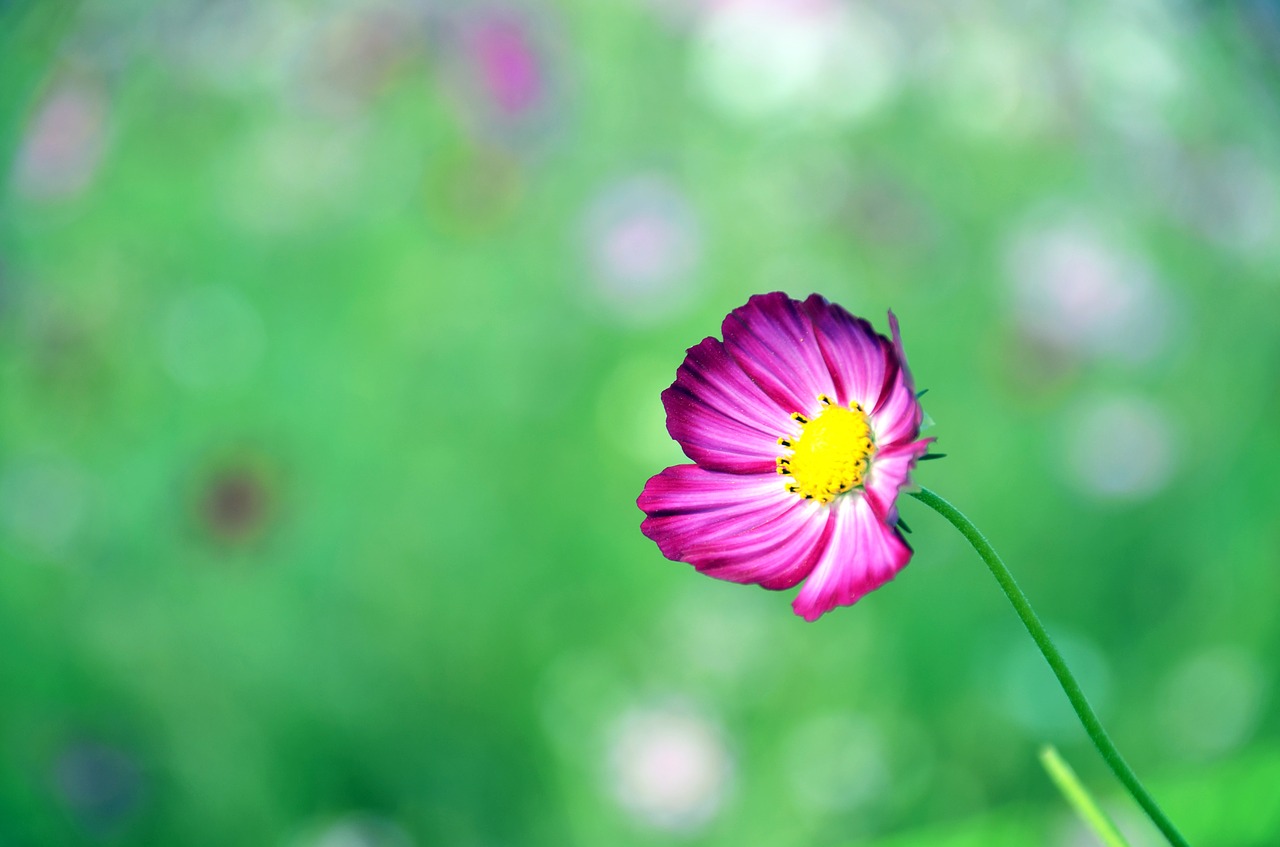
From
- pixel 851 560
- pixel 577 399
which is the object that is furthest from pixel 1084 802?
pixel 577 399

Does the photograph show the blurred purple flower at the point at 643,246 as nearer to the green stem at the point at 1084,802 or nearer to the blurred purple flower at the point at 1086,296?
the blurred purple flower at the point at 1086,296

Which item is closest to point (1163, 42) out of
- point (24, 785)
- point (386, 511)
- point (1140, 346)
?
point (1140, 346)

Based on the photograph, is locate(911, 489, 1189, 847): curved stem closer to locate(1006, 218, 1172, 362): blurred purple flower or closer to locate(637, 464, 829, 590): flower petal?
locate(637, 464, 829, 590): flower petal

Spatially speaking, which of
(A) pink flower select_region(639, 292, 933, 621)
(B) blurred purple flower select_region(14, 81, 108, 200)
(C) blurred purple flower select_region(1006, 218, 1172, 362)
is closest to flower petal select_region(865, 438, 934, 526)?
(A) pink flower select_region(639, 292, 933, 621)

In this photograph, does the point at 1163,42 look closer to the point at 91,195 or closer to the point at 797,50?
the point at 797,50

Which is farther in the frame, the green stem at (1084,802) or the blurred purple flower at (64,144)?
the blurred purple flower at (64,144)

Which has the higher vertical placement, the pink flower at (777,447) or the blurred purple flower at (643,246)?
the blurred purple flower at (643,246)

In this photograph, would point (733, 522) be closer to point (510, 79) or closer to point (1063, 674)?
point (1063, 674)

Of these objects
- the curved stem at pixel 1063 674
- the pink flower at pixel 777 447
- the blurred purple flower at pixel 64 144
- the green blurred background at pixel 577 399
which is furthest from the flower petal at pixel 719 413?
the blurred purple flower at pixel 64 144
